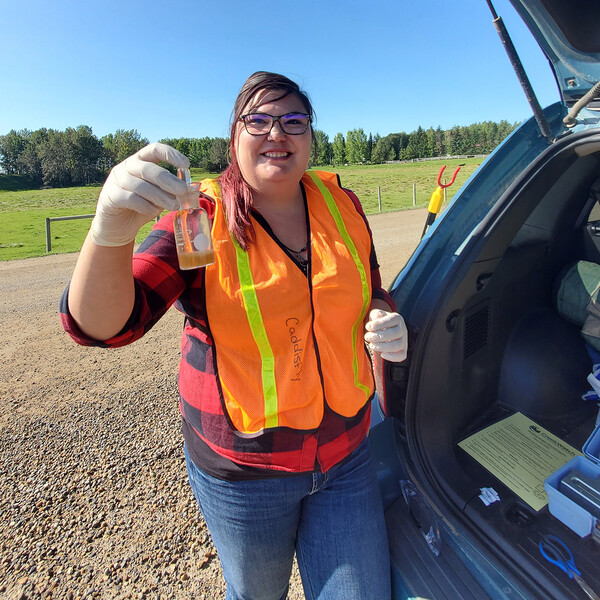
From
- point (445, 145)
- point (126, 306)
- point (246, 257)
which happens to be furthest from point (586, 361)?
point (445, 145)

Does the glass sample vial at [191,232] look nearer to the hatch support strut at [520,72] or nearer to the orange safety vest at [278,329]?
the orange safety vest at [278,329]

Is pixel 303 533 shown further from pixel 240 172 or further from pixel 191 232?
pixel 240 172

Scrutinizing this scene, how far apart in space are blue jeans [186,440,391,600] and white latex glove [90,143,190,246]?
0.88m

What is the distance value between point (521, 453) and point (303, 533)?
1104 mm

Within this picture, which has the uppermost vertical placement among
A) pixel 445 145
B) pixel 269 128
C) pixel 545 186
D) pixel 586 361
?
pixel 445 145

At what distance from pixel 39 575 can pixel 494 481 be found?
83.0 inches

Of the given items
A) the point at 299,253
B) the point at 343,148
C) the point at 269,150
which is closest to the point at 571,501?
the point at 299,253

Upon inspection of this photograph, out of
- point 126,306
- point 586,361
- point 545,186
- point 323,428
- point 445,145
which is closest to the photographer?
point 126,306

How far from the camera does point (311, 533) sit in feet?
4.76

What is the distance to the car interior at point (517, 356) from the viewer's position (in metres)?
1.47

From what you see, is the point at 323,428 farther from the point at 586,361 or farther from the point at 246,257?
the point at 586,361

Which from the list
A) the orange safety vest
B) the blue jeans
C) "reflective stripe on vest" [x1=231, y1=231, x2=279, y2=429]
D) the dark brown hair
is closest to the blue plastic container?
the blue jeans

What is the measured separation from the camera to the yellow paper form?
1.68 m

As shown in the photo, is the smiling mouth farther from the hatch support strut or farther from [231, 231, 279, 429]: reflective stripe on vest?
the hatch support strut
